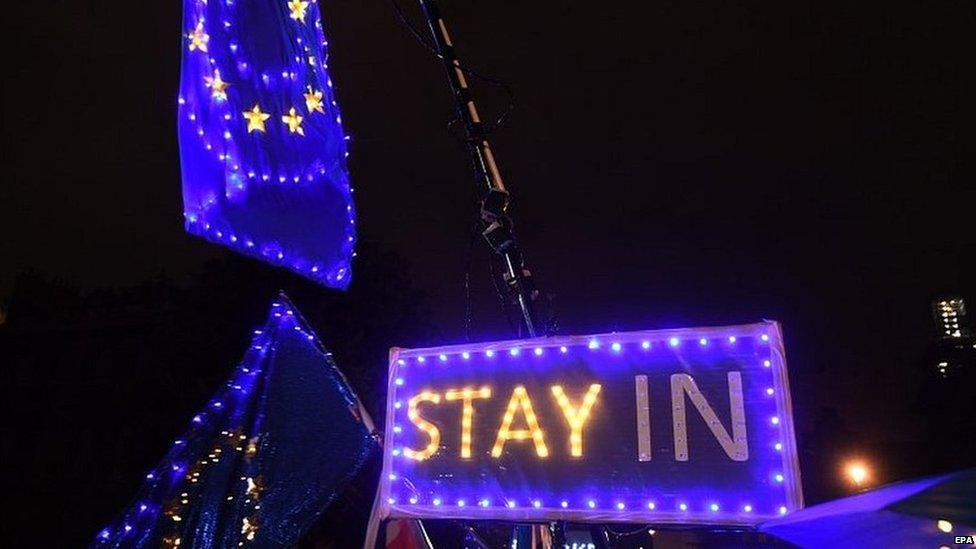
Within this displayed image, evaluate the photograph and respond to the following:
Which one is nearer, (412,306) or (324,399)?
(324,399)

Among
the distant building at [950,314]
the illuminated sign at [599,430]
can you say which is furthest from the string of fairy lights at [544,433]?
the distant building at [950,314]

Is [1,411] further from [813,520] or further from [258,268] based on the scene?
[813,520]

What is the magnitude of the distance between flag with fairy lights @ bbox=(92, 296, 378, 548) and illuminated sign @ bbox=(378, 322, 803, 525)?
2.29 ft

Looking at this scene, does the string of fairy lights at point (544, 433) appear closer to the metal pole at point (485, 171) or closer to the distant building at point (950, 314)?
the metal pole at point (485, 171)

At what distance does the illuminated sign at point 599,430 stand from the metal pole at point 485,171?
83cm

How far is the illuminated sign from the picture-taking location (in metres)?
3.70

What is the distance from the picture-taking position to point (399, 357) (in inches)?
187

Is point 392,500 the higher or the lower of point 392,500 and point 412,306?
the lower

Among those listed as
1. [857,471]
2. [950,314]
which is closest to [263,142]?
[857,471]

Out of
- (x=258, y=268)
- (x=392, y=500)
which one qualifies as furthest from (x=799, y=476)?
(x=258, y=268)

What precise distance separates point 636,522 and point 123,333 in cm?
3053

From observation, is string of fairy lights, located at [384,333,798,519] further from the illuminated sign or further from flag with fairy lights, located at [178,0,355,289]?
flag with fairy lights, located at [178,0,355,289]

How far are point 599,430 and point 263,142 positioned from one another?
309 cm

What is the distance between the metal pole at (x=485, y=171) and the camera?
4984 millimetres
